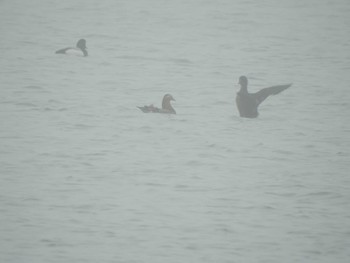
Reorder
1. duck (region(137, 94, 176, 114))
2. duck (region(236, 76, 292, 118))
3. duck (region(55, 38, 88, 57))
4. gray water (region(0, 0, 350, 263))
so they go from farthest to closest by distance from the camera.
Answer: duck (region(55, 38, 88, 57)), duck (region(137, 94, 176, 114)), duck (region(236, 76, 292, 118)), gray water (region(0, 0, 350, 263))

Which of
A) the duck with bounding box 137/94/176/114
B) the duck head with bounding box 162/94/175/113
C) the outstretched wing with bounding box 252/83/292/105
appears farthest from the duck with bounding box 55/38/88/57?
the outstretched wing with bounding box 252/83/292/105

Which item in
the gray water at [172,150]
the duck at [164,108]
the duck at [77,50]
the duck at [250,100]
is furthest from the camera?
the duck at [77,50]

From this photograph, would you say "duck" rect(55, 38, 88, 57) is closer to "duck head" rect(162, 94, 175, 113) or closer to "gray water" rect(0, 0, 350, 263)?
"gray water" rect(0, 0, 350, 263)

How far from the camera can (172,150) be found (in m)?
20.2

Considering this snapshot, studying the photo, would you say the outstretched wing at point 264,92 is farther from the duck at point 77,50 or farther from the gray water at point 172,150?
the duck at point 77,50

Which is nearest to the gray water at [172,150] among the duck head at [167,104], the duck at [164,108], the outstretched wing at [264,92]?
the duck at [164,108]

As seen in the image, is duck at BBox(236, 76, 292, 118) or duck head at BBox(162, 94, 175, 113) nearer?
duck at BBox(236, 76, 292, 118)

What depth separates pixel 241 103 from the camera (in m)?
23.0

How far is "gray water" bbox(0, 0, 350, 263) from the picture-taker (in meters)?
14.2

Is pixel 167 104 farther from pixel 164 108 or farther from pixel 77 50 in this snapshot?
pixel 77 50

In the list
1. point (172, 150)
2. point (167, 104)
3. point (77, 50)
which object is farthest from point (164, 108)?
point (77, 50)

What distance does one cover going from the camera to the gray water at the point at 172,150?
14234 millimetres

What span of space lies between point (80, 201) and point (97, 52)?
18.8m

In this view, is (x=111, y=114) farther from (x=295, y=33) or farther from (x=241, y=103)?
(x=295, y=33)
